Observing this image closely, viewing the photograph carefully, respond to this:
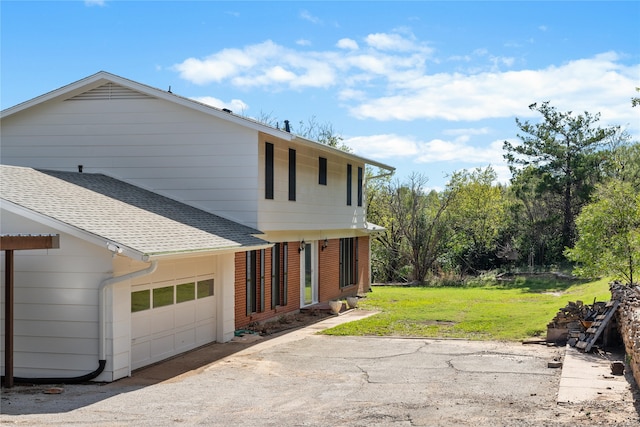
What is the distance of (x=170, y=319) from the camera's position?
14320mm

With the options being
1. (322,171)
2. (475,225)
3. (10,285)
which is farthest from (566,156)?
(10,285)

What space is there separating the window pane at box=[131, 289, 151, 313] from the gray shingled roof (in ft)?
3.54

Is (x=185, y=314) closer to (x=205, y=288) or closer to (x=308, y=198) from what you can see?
(x=205, y=288)

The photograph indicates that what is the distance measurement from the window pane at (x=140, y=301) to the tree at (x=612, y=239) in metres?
10.5

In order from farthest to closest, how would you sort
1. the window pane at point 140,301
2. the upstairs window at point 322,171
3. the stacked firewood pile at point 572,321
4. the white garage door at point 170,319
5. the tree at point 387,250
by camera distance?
the tree at point 387,250 → the upstairs window at point 322,171 → the stacked firewood pile at point 572,321 → the white garage door at point 170,319 → the window pane at point 140,301

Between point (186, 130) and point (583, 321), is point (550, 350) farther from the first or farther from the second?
point (186, 130)

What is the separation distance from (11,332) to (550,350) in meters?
10.5

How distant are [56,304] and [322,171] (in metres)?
11.4

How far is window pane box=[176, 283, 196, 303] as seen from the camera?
48.0 ft

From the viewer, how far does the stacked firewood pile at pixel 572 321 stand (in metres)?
15.3

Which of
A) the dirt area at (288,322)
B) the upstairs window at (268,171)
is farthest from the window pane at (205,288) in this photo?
the upstairs window at (268,171)

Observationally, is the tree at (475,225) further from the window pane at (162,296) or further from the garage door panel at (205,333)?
the window pane at (162,296)

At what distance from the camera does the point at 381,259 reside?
121 feet

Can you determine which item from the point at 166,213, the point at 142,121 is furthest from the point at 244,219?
the point at 142,121
